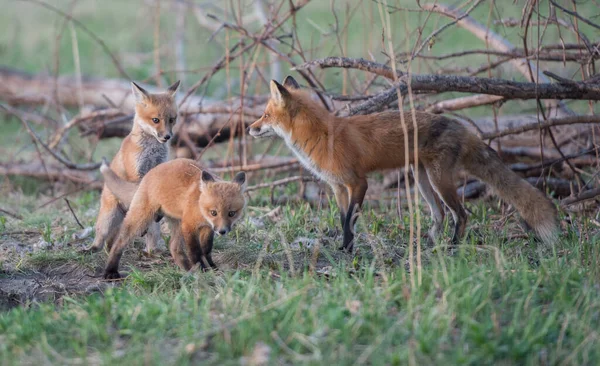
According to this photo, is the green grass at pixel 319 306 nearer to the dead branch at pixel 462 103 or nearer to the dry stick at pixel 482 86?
the dry stick at pixel 482 86

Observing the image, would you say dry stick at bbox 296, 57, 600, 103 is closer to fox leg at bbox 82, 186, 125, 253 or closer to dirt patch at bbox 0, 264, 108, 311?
fox leg at bbox 82, 186, 125, 253

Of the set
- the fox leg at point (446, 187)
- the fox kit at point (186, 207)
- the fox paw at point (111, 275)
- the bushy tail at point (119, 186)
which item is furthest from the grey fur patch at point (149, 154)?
the fox leg at point (446, 187)

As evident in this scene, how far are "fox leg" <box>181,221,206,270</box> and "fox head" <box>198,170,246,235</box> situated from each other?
0.24 metres

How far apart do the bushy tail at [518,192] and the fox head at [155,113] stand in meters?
3.05

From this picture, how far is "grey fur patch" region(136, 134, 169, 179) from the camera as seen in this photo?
7.19 m

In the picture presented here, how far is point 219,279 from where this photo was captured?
5488mm

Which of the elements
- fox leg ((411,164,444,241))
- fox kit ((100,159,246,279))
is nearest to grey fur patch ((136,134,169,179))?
fox kit ((100,159,246,279))

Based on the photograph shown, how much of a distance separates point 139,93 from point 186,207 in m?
1.96

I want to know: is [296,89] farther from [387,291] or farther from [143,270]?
Answer: [387,291]

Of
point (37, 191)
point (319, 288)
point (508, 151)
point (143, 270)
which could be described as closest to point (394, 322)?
point (319, 288)

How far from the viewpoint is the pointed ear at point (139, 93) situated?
23.4 ft

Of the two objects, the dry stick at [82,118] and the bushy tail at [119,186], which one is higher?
the dry stick at [82,118]

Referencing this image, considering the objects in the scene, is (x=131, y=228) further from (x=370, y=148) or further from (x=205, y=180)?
(x=370, y=148)

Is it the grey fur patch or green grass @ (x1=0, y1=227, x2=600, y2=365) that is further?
the grey fur patch
